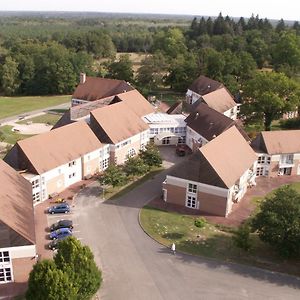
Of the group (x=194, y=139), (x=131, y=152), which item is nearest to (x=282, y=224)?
(x=131, y=152)

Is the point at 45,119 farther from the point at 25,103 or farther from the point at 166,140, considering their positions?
the point at 166,140

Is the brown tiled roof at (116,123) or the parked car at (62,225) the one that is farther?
the brown tiled roof at (116,123)

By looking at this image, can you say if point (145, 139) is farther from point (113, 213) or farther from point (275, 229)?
point (275, 229)

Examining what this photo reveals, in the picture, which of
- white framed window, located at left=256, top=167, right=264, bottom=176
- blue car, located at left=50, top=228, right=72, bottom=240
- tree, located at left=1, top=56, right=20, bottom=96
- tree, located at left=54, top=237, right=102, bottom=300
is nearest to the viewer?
tree, located at left=54, top=237, right=102, bottom=300

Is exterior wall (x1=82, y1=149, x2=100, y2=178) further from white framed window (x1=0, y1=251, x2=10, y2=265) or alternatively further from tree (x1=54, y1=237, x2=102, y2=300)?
tree (x1=54, y1=237, x2=102, y2=300)

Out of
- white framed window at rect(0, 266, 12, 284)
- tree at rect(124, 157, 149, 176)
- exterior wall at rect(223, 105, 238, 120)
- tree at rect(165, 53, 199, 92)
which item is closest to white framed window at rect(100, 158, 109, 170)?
tree at rect(124, 157, 149, 176)

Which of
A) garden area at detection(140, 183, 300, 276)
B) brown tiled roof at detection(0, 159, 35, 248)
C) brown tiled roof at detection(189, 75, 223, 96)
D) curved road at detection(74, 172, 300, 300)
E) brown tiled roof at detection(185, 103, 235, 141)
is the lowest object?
curved road at detection(74, 172, 300, 300)

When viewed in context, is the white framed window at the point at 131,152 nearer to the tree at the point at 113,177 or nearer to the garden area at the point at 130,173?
the garden area at the point at 130,173

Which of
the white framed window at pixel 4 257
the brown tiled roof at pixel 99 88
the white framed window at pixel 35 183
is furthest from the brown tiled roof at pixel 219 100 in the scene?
the white framed window at pixel 4 257
